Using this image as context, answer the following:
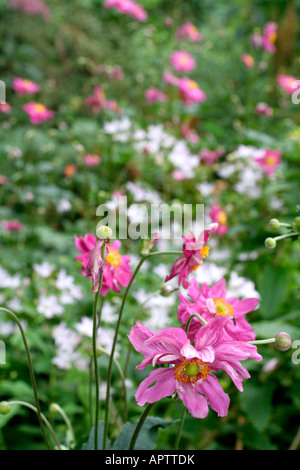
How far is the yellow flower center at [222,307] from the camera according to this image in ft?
2.04

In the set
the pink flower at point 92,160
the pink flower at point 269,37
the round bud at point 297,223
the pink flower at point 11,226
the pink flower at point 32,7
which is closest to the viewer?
the round bud at point 297,223

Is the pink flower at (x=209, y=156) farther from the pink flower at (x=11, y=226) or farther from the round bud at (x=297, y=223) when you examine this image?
the round bud at (x=297, y=223)

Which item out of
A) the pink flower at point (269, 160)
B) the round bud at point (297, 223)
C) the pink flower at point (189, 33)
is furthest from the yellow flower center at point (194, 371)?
the pink flower at point (189, 33)

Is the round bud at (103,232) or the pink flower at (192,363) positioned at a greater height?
the round bud at (103,232)

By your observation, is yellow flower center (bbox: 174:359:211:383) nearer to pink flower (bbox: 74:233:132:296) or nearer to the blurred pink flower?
pink flower (bbox: 74:233:132:296)

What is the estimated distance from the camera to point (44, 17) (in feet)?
11.4

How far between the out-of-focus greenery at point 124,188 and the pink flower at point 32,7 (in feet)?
0.25

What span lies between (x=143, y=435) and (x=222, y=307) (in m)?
0.22

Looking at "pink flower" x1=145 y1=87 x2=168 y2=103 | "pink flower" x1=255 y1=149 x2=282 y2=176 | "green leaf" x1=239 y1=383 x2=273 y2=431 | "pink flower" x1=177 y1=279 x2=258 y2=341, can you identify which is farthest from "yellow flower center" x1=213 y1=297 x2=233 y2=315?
"pink flower" x1=145 y1=87 x2=168 y2=103

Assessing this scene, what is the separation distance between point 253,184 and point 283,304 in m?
0.47

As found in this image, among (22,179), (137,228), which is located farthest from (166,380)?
(22,179)

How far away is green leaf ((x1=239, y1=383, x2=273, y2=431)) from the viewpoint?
1061mm

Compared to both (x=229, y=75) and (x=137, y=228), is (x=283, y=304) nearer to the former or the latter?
(x=137, y=228)

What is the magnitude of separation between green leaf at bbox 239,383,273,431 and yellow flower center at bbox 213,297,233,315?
0.52 m
